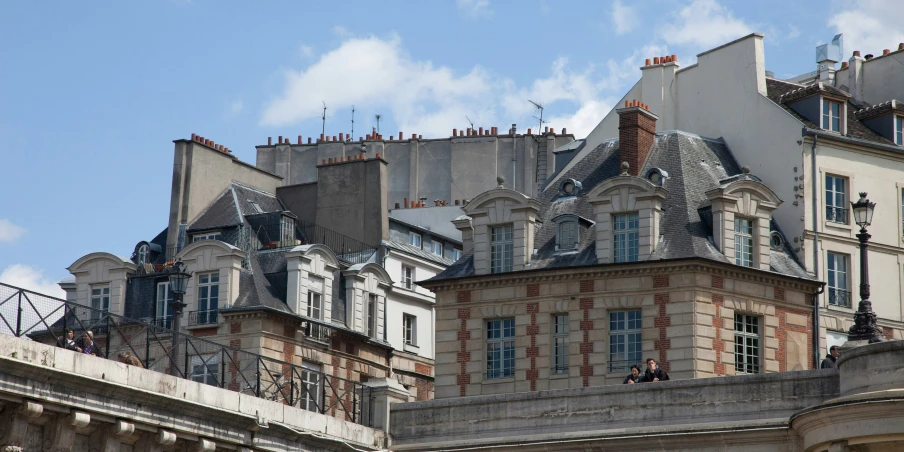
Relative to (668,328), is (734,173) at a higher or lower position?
higher

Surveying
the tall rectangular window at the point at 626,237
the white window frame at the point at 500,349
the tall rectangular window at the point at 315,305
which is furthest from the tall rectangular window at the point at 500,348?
the tall rectangular window at the point at 315,305

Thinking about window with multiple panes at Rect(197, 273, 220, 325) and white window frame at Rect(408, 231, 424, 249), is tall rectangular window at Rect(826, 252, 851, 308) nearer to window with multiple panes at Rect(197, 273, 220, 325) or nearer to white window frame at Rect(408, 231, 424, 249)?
white window frame at Rect(408, 231, 424, 249)

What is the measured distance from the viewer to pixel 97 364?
1798cm

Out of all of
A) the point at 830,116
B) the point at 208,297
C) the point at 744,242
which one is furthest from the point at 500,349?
the point at 830,116

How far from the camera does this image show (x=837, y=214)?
34.6 m

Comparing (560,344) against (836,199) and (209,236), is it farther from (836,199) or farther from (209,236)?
(209,236)

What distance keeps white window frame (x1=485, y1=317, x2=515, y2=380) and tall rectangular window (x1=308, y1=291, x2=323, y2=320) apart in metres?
5.87

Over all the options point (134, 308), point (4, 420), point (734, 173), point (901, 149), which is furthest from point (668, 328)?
point (4, 420)

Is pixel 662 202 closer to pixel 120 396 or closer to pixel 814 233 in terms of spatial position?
pixel 814 233

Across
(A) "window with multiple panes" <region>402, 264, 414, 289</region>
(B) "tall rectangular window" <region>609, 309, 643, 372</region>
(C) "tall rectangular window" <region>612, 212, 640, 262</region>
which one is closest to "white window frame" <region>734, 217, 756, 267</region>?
(C) "tall rectangular window" <region>612, 212, 640, 262</region>

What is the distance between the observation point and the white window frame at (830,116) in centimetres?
3528

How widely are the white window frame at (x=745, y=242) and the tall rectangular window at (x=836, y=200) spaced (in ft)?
7.34

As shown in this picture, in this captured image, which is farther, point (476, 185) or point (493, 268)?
point (476, 185)

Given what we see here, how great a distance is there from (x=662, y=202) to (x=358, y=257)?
989 cm
